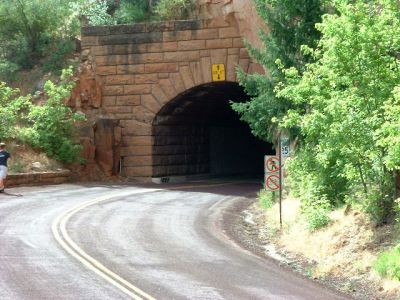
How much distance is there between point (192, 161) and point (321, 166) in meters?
18.0

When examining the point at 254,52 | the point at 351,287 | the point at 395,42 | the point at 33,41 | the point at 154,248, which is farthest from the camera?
the point at 33,41

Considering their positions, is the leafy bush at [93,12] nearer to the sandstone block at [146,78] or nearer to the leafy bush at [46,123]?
the sandstone block at [146,78]

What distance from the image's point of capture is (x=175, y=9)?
29250 mm

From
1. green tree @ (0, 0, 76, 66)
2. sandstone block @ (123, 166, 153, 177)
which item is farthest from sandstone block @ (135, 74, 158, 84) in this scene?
green tree @ (0, 0, 76, 66)

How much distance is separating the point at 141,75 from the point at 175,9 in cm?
344

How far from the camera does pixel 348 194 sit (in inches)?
527

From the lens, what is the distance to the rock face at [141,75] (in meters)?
27.2

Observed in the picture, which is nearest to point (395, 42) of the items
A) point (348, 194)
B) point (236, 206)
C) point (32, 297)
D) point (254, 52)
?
point (348, 194)

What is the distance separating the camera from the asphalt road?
8.57 m

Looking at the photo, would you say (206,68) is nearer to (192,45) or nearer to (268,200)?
(192,45)

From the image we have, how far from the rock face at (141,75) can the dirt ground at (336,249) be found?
13.3m

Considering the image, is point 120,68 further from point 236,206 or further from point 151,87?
point 236,206

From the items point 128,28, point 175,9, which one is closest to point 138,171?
point 128,28

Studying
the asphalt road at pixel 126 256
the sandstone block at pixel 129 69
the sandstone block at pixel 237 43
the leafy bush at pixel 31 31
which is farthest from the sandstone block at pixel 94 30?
A: the asphalt road at pixel 126 256
